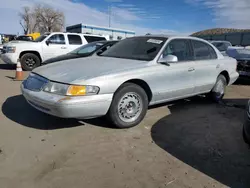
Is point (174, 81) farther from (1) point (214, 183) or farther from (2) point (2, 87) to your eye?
(2) point (2, 87)

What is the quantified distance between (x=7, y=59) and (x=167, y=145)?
8866 millimetres

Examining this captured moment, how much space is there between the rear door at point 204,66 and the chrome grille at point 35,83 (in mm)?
2920

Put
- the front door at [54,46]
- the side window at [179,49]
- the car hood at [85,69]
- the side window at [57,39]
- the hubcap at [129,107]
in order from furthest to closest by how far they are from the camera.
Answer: the side window at [57,39] → the front door at [54,46] → the side window at [179,49] → the hubcap at [129,107] → the car hood at [85,69]

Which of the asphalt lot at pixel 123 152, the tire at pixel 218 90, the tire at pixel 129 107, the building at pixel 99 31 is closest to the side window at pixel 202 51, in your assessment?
the tire at pixel 218 90

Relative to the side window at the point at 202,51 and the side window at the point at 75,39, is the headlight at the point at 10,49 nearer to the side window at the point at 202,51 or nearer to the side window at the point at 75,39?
the side window at the point at 75,39

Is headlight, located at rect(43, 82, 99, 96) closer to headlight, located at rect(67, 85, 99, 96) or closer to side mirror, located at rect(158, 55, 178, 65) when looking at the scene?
headlight, located at rect(67, 85, 99, 96)

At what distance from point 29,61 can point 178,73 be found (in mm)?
7680

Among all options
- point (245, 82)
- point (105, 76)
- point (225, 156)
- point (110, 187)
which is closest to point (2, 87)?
point (105, 76)

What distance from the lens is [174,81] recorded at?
433cm

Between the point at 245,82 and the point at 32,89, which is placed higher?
the point at 32,89

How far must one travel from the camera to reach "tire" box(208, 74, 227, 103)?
5.46m

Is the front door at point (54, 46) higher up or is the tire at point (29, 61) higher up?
the front door at point (54, 46)

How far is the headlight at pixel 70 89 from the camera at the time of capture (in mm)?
3193

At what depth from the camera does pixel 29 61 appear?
1007 cm
